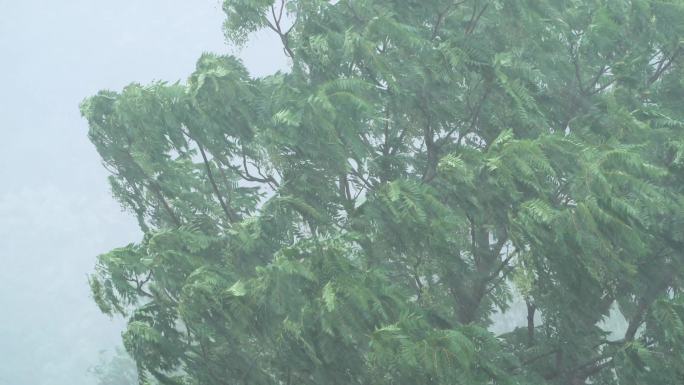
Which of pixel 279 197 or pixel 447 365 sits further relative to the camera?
pixel 279 197

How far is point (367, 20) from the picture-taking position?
8664mm

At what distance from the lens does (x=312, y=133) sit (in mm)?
7645

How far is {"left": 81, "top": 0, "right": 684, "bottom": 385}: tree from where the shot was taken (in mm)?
6227

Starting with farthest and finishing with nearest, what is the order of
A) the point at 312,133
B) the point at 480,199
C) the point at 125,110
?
the point at 125,110 < the point at 312,133 < the point at 480,199

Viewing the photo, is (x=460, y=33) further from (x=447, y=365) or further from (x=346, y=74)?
(x=447, y=365)

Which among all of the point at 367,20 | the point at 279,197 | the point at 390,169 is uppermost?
the point at 367,20

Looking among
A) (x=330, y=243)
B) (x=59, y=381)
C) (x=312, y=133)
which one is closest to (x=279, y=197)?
(x=312, y=133)

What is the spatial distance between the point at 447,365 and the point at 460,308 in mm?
3083

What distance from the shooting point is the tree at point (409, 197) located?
6.23m

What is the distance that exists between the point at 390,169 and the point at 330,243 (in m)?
2.80

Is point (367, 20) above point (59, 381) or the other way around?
the other way around

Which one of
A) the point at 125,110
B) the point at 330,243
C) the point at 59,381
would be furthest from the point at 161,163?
the point at 59,381

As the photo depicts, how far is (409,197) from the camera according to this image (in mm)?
6980

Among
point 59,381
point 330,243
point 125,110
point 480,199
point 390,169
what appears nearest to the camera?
point 330,243
